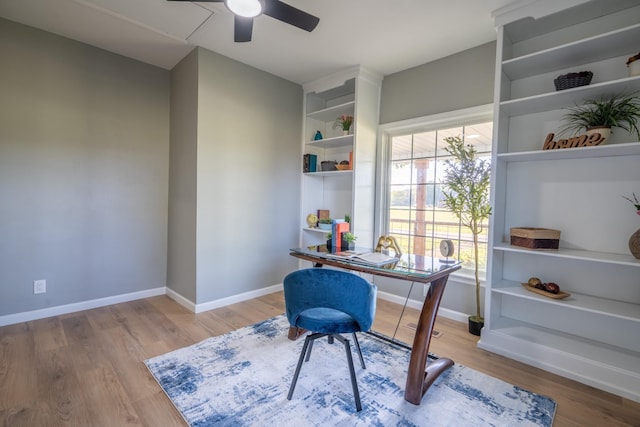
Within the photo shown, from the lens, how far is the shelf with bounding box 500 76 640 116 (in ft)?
6.35

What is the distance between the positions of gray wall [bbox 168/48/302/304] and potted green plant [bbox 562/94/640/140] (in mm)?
2891

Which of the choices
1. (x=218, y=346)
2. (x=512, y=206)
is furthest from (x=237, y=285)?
(x=512, y=206)

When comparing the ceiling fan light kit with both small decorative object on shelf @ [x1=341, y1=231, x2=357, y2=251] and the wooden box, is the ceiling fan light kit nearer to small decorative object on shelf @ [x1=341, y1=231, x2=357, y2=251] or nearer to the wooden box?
small decorative object on shelf @ [x1=341, y1=231, x2=357, y2=251]

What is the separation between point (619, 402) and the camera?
71.4 inches

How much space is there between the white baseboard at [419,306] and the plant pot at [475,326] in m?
0.26

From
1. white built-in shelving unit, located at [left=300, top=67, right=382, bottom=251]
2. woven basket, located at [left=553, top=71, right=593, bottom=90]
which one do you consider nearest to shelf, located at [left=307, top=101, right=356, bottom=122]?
white built-in shelving unit, located at [left=300, top=67, right=382, bottom=251]

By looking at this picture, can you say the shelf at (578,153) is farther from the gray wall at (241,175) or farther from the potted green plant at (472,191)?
the gray wall at (241,175)

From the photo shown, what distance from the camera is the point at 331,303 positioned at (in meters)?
1.80

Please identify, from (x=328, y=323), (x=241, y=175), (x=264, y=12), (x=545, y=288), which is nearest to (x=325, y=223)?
(x=241, y=175)

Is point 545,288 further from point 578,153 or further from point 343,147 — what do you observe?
point 343,147

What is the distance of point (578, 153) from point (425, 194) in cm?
135

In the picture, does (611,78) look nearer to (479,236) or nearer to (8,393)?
(479,236)

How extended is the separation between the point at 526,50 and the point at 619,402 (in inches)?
102

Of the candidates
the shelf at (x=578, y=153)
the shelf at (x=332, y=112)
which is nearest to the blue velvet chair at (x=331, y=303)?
the shelf at (x=578, y=153)
